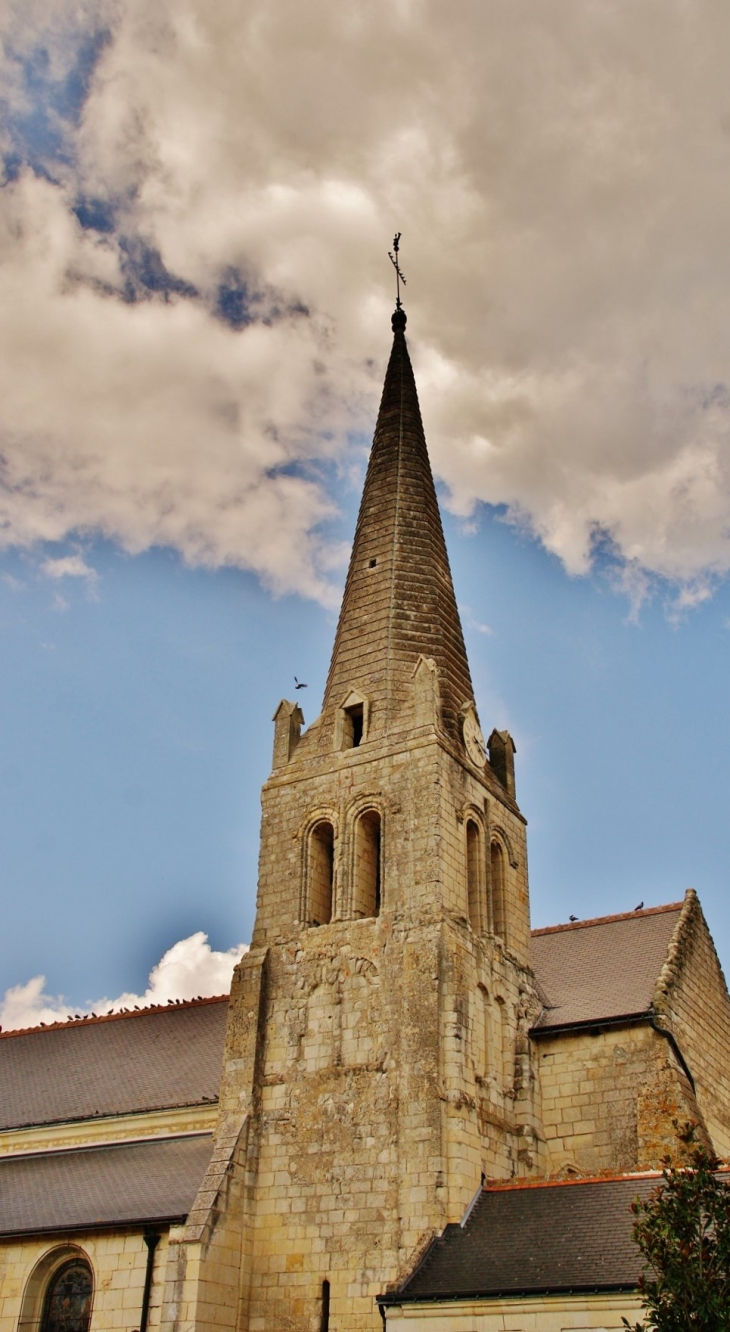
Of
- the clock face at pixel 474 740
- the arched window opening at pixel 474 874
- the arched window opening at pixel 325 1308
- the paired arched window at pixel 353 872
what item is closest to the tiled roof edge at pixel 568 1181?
the arched window opening at pixel 325 1308

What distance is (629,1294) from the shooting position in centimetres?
1486

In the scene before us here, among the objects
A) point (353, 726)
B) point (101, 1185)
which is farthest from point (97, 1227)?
point (353, 726)

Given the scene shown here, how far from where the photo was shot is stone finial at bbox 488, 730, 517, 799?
25.4 m

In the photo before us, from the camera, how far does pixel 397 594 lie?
25.4 metres

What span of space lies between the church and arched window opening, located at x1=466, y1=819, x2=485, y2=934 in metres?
0.07

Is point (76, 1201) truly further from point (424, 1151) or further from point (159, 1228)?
point (424, 1151)

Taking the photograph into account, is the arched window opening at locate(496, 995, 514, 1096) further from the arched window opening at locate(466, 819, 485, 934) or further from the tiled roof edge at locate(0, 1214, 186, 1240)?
the tiled roof edge at locate(0, 1214, 186, 1240)

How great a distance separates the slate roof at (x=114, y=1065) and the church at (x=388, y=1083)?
102 millimetres

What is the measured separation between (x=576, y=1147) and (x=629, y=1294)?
585 cm

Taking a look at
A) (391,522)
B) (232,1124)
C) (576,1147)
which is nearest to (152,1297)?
(232,1124)

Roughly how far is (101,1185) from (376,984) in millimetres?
7072

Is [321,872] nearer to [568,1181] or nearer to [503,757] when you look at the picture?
[503,757]

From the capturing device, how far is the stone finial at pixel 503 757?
2538cm

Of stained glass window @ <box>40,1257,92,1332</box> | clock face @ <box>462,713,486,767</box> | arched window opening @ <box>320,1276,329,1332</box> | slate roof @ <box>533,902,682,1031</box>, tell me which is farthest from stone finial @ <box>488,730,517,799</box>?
stained glass window @ <box>40,1257,92,1332</box>
